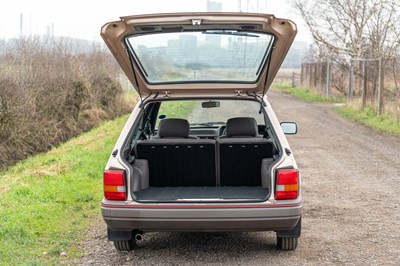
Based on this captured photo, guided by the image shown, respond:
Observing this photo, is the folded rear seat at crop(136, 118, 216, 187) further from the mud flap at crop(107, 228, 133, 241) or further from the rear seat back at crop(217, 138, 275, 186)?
the mud flap at crop(107, 228, 133, 241)

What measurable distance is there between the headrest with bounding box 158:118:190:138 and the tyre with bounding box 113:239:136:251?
1329 millimetres

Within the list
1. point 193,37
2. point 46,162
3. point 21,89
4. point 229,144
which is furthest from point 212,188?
point 21,89

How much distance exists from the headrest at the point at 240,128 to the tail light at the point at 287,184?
1.37 meters

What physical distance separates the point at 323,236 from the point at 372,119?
1417cm

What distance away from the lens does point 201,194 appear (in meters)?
6.09

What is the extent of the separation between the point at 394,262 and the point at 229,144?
1.92m

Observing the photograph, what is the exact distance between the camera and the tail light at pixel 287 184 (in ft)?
17.9

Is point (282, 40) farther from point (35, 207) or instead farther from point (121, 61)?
point (35, 207)

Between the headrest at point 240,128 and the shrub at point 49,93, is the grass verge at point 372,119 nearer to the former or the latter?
the shrub at point 49,93

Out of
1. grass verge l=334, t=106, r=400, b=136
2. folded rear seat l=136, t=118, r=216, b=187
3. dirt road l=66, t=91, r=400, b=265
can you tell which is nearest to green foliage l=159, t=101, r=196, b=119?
grass verge l=334, t=106, r=400, b=136

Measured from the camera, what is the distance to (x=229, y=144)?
645cm

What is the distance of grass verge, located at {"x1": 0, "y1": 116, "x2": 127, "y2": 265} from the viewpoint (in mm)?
6227

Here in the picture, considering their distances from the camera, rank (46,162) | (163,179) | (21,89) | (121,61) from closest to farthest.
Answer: (121,61), (163,179), (46,162), (21,89)

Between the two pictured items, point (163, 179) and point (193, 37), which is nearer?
point (193, 37)
